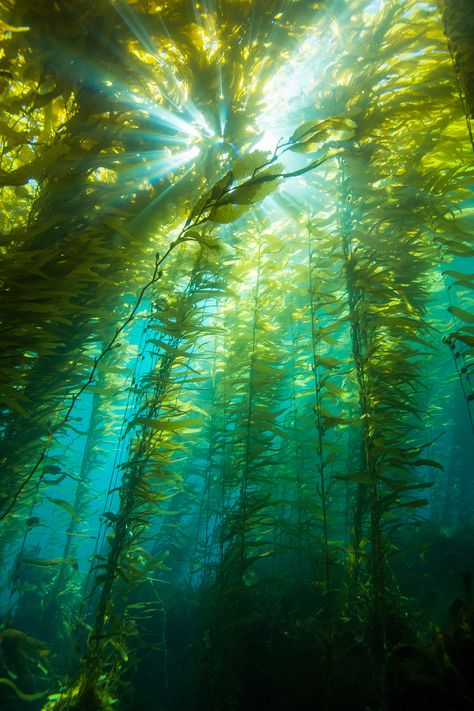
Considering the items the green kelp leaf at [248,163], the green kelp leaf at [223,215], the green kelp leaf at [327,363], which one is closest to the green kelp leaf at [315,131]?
the green kelp leaf at [248,163]

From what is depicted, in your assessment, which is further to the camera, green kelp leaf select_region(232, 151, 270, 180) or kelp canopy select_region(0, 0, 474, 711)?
kelp canopy select_region(0, 0, 474, 711)

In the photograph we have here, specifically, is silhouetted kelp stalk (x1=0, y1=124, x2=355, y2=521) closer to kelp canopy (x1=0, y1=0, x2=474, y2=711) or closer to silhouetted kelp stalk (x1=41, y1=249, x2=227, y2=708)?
kelp canopy (x1=0, y1=0, x2=474, y2=711)

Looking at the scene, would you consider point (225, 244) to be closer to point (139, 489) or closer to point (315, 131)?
point (315, 131)

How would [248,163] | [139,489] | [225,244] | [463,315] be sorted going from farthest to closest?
[225,244] → [139,489] → [463,315] → [248,163]

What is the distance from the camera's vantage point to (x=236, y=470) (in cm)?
372

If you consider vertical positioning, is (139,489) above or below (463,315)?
below

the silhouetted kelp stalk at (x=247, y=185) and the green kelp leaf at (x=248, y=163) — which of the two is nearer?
the silhouetted kelp stalk at (x=247, y=185)

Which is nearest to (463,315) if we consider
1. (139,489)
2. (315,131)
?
(315,131)

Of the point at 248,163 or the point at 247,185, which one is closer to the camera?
the point at 247,185

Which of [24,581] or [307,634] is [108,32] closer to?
[307,634]

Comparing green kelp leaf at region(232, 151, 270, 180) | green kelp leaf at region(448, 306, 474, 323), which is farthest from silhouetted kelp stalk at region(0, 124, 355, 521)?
green kelp leaf at region(448, 306, 474, 323)

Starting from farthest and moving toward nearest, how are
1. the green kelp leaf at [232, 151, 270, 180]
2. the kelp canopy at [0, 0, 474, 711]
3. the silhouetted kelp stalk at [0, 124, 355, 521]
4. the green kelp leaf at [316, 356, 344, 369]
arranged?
1. the green kelp leaf at [316, 356, 344, 369]
2. the kelp canopy at [0, 0, 474, 711]
3. the green kelp leaf at [232, 151, 270, 180]
4. the silhouetted kelp stalk at [0, 124, 355, 521]

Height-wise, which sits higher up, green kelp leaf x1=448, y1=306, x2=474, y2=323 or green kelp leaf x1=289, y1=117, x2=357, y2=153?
green kelp leaf x1=289, y1=117, x2=357, y2=153

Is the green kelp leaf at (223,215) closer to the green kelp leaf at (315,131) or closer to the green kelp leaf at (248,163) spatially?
the green kelp leaf at (248,163)
